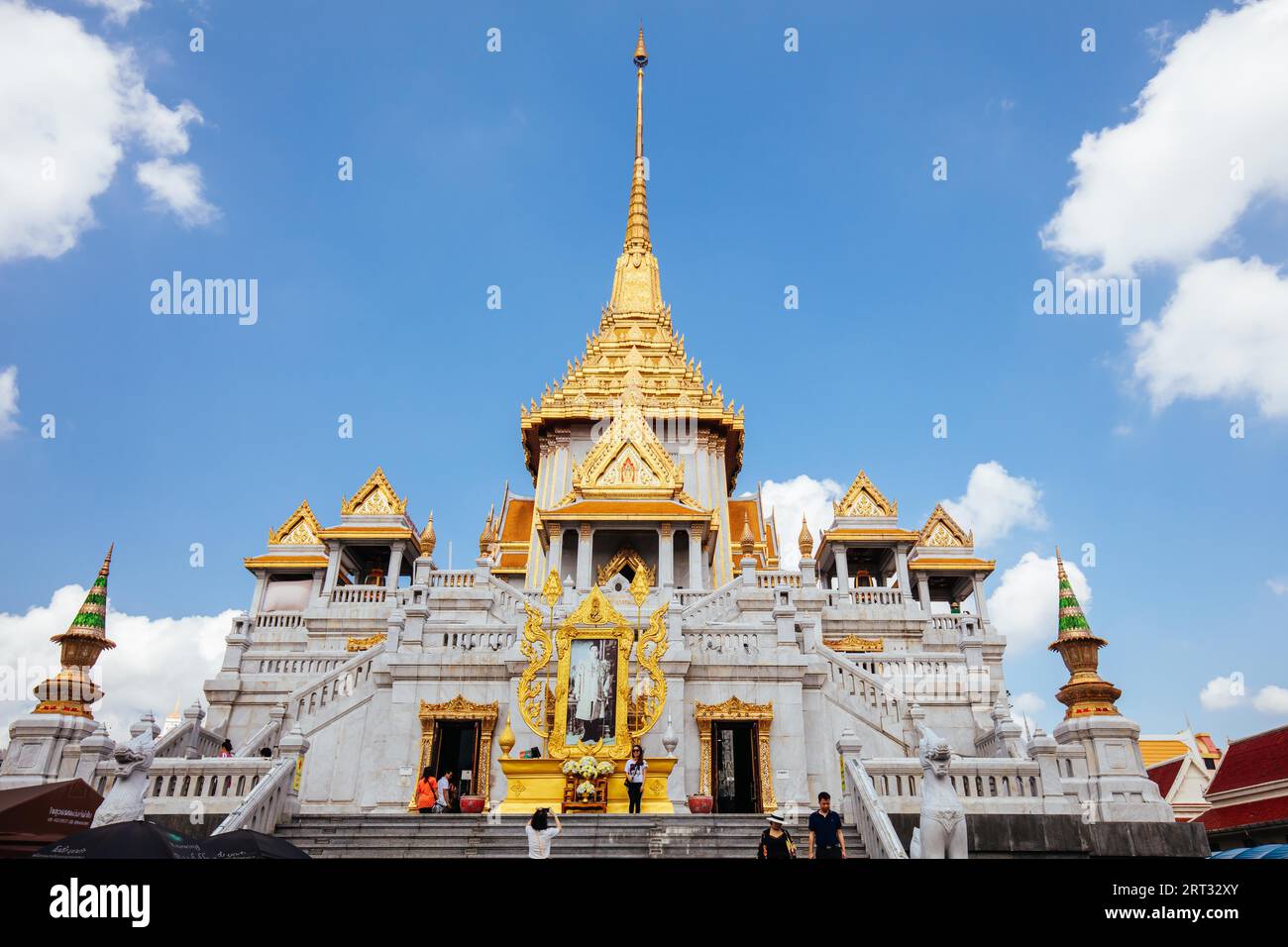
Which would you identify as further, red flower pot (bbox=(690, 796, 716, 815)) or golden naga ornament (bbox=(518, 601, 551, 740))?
golden naga ornament (bbox=(518, 601, 551, 740))

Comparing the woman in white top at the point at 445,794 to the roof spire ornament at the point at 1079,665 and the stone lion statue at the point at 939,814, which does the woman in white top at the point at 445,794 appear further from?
the roof spire ornament at the point at 1079,665

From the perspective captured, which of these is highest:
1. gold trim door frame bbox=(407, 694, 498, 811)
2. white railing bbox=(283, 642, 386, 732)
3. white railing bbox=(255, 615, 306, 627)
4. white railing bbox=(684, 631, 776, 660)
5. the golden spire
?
the golden spire

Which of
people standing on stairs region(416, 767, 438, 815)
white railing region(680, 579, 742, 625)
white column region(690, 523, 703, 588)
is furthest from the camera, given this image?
white column region(690, 523, 703, 588)

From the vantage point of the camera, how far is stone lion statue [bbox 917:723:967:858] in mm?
9016

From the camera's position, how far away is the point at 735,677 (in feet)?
57.5

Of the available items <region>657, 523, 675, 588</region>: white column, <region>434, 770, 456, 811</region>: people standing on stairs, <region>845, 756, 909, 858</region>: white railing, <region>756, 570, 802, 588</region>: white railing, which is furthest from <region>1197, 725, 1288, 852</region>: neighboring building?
<region>434, 770, 456, 811</region>: people standing on stairs

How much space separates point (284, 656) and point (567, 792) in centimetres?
1152

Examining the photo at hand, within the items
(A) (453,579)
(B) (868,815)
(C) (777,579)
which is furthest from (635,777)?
(A) (453,579)

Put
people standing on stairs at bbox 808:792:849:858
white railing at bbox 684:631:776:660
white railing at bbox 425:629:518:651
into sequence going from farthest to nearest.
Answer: white railing at bbox 425:629:518:651 → white railing at bbox 684:631:776:660 → people standing on stairs at bbox 808:792:849:858

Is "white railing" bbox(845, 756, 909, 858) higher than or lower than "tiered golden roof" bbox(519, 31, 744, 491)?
lower

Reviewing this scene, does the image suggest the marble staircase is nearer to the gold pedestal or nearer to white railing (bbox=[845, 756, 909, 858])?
white railing (bbox=[845, 756, 909, 858])

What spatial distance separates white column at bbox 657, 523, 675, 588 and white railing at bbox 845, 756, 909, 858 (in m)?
13.8
